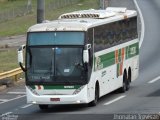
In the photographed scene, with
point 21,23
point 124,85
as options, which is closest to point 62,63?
point 124,85

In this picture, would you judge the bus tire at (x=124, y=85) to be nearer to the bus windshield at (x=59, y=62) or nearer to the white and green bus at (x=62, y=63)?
the white and green bus at (x=62, y=63)

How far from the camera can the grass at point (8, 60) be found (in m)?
42.5

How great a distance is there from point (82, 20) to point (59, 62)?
2452 millimetres

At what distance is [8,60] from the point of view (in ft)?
152

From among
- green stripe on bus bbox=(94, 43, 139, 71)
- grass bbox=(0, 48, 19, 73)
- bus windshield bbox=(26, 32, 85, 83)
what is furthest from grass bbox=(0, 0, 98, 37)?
bus windshield bbox=(26, 32, 85, 83)

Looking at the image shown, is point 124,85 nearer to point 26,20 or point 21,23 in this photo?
point 21,23

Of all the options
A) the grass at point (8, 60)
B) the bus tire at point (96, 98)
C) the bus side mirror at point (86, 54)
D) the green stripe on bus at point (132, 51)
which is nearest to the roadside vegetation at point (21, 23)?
the grass at point (8, 60)

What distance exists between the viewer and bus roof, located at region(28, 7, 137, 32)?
83.1ft

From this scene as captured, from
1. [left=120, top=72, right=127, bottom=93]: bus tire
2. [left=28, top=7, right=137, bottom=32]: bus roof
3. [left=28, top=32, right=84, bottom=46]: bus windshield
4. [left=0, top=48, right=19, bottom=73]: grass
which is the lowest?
[left=0, top=48, right=19, bottom=73]: grass

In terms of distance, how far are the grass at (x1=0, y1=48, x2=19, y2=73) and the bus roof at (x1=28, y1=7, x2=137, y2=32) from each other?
40.8 ft

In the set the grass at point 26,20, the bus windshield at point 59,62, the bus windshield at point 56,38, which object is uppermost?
the bus windshield at point 56,38

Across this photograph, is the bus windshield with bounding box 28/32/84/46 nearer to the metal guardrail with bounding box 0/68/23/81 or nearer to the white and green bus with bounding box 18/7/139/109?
the white and green bus with bounding box 18/7/139/109

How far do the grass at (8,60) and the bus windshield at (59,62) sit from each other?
54.2 feet

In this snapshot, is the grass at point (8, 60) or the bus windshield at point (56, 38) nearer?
the bus windshield at point (56, 38)
